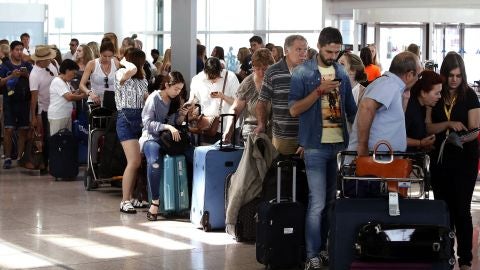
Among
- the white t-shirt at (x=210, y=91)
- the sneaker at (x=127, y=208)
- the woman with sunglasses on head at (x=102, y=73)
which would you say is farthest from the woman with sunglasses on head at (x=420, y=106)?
the woman with sunglasses on head at (x=102, y=73)

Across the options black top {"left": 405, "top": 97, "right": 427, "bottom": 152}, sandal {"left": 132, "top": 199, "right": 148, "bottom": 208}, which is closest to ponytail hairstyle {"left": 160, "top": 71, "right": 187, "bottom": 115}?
sandal {"left": 132, "top": 199, "right": 148, "bottom": 208}

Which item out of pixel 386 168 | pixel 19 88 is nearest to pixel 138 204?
pixel 19 88

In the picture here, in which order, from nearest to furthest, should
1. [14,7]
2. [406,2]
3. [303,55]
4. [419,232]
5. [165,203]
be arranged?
[419,232] → [303,55] → [165,203] → [406,2] → [14,7]

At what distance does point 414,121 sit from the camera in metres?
7.44

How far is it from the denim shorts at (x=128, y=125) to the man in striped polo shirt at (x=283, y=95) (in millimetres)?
2096

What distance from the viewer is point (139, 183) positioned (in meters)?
11.2

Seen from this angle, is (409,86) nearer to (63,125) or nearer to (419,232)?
(419,232)

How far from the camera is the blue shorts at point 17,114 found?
14.8 metres

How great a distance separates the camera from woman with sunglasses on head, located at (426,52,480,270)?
7344 mm

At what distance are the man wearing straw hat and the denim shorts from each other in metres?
3.71

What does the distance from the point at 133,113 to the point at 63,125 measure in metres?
2.97

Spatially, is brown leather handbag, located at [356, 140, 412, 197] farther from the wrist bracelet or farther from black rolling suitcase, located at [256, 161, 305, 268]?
black rolling suitcase, located at [256, 161, 305, 268]

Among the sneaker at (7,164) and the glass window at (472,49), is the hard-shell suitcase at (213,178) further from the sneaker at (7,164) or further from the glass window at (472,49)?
the glass window at (472,49)

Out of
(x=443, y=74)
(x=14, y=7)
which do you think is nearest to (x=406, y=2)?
(x=14, y=7)
